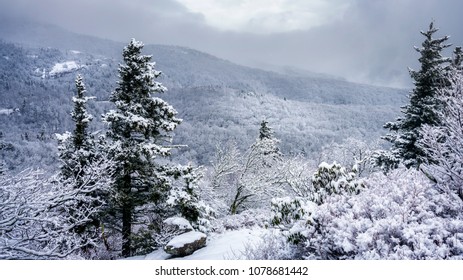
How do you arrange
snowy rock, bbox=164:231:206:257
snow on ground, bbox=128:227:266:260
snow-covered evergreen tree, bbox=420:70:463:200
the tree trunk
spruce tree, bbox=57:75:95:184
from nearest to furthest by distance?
snow-covered evergreen tree, bbox=420:70:463:200, snow on ground, bbox=128:227:266:260, snowy rock, bbox=164:231:206:257, the tree trunk, spruce tree, bbox=57:75:95:184

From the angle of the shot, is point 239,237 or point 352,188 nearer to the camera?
point 352,188

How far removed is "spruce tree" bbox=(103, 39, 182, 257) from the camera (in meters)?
13.0

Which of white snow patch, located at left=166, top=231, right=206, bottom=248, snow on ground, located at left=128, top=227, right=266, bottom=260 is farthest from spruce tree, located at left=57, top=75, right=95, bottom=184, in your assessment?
white snow patch, located at left=166, top=231, right=206, bottom=248

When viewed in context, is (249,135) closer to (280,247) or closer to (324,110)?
(324,110)

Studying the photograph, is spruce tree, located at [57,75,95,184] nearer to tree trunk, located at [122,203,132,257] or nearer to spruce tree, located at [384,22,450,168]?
tree trunk, located at [122,203,132,257]

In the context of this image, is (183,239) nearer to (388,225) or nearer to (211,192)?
(388,225)

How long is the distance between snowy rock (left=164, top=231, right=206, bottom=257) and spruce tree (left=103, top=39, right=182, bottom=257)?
3464 mm

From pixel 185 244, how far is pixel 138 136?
223 inches

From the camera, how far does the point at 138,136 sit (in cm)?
1364

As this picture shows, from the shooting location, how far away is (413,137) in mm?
15969

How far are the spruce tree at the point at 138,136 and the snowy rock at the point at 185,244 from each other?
3.46 m

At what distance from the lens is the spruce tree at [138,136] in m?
13.0
